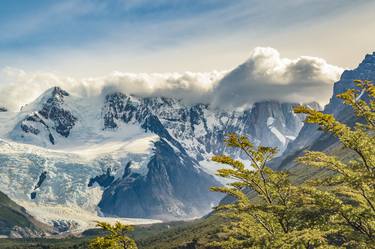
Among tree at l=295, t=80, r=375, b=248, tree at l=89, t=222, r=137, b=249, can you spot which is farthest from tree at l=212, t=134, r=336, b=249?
tree at l=89, t=222, r=137, b=249

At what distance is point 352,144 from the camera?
31.5 m

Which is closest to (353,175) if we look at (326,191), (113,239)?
(326,191)

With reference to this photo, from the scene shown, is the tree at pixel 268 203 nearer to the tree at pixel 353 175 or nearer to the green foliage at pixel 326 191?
the green foliage at pixel 326 191

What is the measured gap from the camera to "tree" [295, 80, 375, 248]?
103ft

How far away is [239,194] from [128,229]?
31.2 feet

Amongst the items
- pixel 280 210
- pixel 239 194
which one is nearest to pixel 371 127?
pixel 280 210

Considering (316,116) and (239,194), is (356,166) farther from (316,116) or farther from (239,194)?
(239,194)

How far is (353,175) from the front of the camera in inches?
1233

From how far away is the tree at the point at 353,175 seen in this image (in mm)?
31469

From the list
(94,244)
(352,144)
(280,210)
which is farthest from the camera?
(94,244)

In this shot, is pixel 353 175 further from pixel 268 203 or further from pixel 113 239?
pixel 113 239

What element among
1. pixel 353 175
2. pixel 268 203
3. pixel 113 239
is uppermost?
pixel 353 175

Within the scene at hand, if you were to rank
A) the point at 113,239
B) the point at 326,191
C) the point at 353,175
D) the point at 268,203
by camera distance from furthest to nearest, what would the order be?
the point at 113,239 → the point at 268,203 → the point at 326,191 → the point at 353,175

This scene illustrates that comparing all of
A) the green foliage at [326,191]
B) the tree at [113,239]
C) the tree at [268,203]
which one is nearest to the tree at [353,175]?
the green foliage at [326,191]
